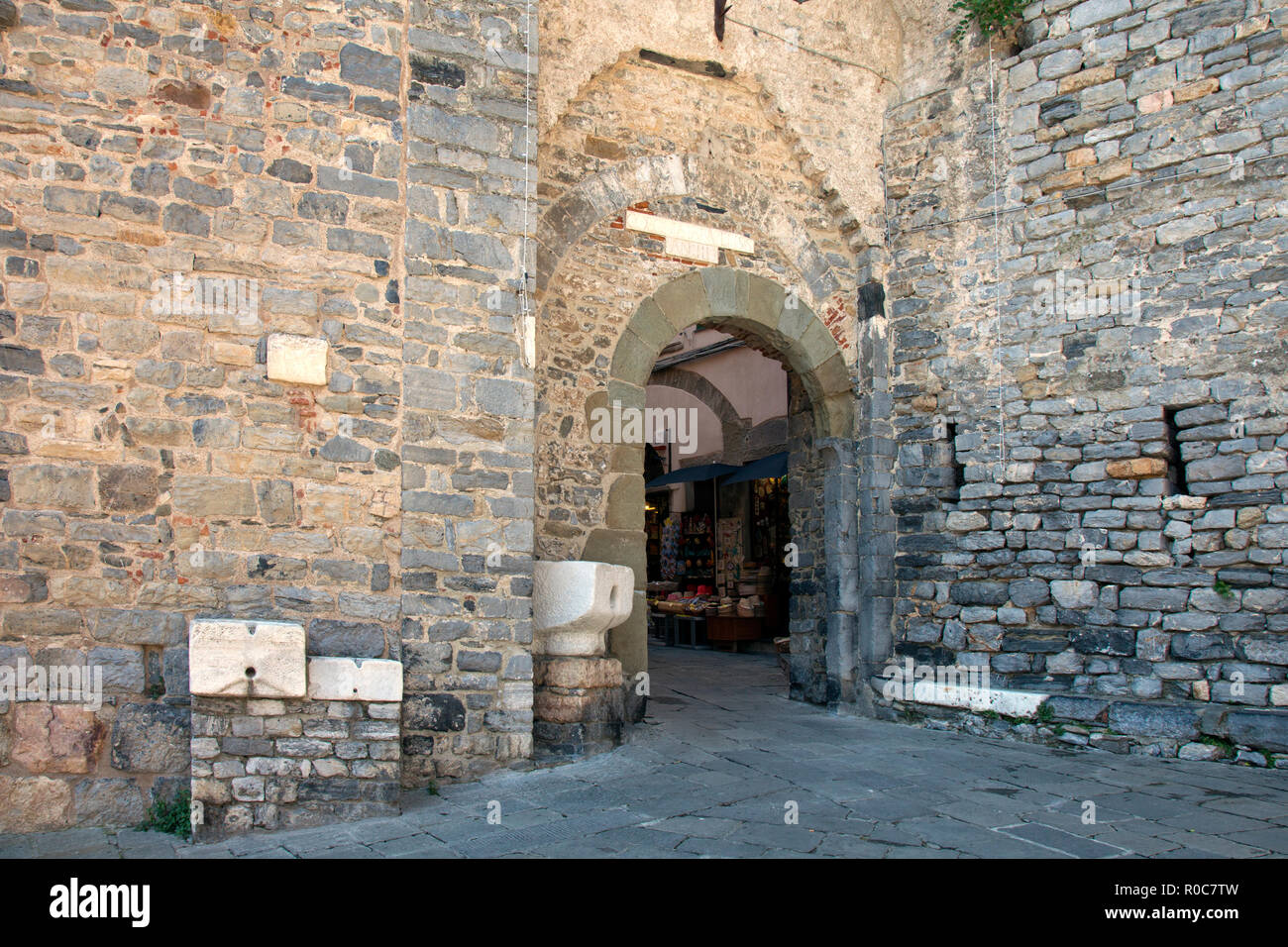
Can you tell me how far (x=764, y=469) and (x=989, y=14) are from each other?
5.23m

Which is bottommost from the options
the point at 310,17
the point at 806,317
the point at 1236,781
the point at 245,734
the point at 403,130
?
the point at 1236,781

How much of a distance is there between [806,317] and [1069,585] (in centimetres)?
249

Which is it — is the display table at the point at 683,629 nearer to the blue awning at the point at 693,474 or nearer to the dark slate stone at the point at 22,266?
Answer: the blue awning at the point at 693,474

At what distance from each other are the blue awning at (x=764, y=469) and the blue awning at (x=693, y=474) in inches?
10.0

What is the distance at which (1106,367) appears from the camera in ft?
19.2

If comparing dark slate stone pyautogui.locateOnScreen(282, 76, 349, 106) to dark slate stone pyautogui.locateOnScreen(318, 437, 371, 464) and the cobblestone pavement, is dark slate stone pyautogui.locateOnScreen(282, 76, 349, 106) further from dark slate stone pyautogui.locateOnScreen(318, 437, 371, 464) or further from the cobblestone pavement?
the cobblestone pavement

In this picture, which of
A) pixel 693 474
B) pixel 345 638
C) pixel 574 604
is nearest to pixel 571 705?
pixel 574 604

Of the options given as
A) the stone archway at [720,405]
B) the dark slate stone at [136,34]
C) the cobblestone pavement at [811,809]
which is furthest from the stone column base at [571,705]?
the stone archway at [720,405]

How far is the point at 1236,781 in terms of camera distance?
4.70 metres

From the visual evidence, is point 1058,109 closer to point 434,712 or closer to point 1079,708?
point 1079,708

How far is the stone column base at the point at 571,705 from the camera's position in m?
5.10

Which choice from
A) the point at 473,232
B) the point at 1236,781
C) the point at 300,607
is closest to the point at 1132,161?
the point at 1236,781

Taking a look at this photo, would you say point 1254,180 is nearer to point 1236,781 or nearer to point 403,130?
point 1236,781

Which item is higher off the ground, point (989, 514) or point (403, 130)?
point (403, 130)
